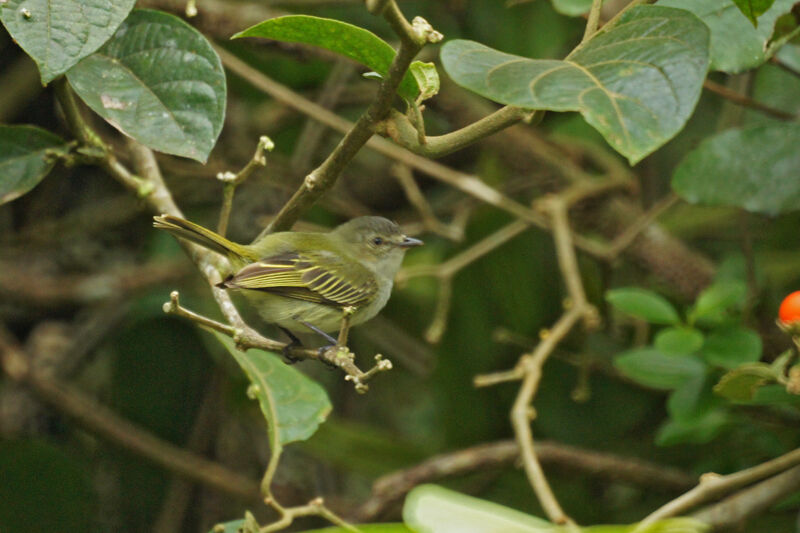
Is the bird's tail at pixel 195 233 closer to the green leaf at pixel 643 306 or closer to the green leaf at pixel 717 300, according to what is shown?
the green leaf at pixel 643 306

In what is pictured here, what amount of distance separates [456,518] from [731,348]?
1737 mm

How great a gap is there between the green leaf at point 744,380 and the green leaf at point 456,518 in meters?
0.86

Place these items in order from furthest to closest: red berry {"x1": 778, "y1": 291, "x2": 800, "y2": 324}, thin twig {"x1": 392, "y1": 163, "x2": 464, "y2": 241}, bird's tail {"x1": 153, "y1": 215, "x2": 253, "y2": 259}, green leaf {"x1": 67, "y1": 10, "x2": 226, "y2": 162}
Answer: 1. thin twig {"x1": 392, "y1": 163, "x2": 464, "y2": 241}
2. bird's tail {"x1": 153, "y1": 215, "x2": 253, "y2": 259}
3. green leaf {"x1": 67, "y1": 10, "x2": 226, "y2": 162}
4. red berry {"x1": 778, "y1": 291, "x2": 800, "y2": 324}

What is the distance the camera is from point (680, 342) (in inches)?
91.9

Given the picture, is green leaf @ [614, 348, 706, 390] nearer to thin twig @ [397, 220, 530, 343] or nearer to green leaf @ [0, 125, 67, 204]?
thin twig @ [397, 220, 530, 343]

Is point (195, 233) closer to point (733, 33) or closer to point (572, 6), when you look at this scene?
point (572, 6)

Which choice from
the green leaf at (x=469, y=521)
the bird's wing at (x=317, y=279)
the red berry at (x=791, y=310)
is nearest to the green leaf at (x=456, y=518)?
the green leaf at (x=469, y=521)

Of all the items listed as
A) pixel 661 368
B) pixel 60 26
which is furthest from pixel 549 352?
pixel 60 26

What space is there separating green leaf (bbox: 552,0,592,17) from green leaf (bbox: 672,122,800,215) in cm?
52

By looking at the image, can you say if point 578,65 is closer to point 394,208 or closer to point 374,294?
point 374,294

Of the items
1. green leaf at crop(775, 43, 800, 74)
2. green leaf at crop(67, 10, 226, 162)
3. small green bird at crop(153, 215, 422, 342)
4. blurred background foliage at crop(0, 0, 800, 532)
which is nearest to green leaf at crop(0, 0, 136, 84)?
green leaf at crop(67, 10, 226, 162)

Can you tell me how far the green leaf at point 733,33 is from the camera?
6.27 feet

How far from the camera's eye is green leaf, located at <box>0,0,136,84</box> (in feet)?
5.03

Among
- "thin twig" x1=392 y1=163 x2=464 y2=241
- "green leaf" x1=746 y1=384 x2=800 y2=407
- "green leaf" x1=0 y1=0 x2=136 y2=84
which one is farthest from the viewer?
"thin twig" x1=392 y1=163 x2=464 y2=241
